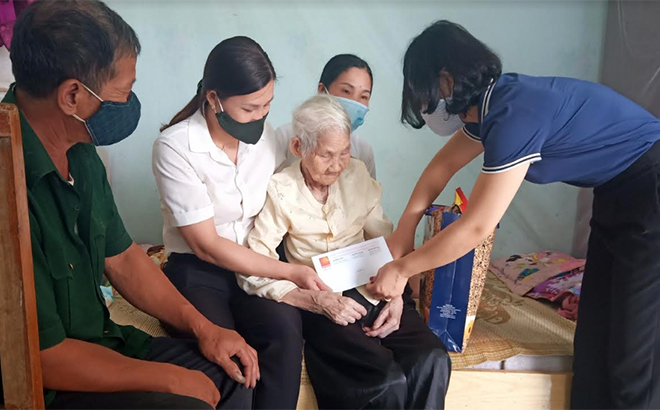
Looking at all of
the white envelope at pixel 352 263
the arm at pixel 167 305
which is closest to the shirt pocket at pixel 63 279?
the arm at pixel 167 305

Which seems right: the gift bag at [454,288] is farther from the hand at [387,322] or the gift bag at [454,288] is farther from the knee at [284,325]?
the knee at [284,325]

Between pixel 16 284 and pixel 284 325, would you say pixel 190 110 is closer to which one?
pixel 284 325

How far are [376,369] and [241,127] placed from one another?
747 mm

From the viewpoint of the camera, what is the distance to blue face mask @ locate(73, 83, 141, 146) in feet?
3.90

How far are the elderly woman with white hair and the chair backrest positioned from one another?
0.68m

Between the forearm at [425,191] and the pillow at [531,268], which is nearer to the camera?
the forearm at [425,191]

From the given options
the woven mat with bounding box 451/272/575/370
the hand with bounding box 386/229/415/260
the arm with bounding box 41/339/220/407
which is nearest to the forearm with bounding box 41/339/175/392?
the arm with bounding box 41/339/220/407

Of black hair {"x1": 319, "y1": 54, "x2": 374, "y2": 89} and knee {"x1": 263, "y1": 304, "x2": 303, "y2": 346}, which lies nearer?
knee {"x1": 263, "y1": 304, "x2": 303, "y2": 346}

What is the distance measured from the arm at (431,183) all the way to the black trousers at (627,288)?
0.38 m

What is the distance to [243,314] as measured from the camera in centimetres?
157

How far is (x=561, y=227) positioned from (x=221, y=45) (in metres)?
1.38

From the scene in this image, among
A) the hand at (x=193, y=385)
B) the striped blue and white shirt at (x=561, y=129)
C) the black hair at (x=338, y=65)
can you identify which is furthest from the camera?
the black hair at (x=338, y=65)

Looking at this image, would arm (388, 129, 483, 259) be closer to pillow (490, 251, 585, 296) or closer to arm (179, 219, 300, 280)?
arm (179, 219, 300, 280)

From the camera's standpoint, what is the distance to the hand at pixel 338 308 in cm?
153
